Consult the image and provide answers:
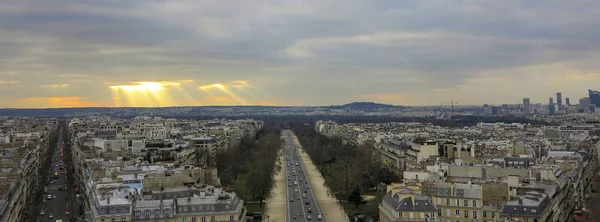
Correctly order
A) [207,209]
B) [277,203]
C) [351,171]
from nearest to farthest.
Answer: [207,209], [277,203], [351,171]

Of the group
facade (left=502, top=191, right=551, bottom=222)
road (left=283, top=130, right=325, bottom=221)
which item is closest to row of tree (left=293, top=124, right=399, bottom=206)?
road (left=283, top=130, right=325, bottom=221)

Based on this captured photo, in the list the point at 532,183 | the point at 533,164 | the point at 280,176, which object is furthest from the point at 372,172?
the point at 532,183

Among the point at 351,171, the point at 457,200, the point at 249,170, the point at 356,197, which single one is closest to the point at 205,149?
the point at 249,170

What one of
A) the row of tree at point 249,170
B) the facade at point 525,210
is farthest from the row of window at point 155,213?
the row of tree at point 249,170

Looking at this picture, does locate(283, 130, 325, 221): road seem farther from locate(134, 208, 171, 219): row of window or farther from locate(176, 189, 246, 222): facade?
locate(134, 208, 171, 219): row of window

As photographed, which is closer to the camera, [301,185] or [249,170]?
[301,185]

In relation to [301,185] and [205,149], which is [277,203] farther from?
[205,149]
